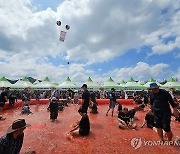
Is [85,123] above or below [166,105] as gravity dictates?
below

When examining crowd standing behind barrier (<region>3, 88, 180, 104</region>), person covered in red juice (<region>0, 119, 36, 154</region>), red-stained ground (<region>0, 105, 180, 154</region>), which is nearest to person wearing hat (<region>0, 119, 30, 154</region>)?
person covered in red juice (<region>0, 119, 36, 154</region>)

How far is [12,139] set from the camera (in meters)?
3.75

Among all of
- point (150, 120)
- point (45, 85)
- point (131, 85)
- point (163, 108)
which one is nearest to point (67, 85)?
point (45, 85)

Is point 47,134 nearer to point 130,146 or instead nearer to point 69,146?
point 69,146

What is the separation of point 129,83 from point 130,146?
26.1 m

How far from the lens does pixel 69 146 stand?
6.79 meters

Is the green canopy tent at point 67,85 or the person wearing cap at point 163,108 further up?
the green canopy tent at point 67,85

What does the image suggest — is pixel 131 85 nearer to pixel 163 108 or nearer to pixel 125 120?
pixel 125 120

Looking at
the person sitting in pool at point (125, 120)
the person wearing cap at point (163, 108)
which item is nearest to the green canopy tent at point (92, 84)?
the person sitting in pool at point (125, 120)

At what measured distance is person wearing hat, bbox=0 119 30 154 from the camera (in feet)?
11.7

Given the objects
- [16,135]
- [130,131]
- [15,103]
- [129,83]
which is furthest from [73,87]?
[16,135]

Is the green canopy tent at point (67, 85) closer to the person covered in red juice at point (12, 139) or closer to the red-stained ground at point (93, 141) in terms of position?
the red-stained ground at point (93, 141)

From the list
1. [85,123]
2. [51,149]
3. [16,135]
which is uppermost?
[16,135]

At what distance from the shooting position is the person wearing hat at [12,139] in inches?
141
